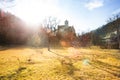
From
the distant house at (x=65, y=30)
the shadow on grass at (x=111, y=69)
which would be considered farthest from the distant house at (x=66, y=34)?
the shadow on grass at (x=111, y=69)

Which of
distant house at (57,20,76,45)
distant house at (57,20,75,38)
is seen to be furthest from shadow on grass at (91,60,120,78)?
distant house at (57,20,75,38)

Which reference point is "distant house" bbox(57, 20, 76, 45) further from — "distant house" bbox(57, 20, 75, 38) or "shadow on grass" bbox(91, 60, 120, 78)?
"shadow on grass" bbox(91, 60, 120, 78)

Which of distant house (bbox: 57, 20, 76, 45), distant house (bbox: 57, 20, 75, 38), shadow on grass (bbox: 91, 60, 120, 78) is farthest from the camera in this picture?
distant house (bbox: 57, 20, 75, 38)

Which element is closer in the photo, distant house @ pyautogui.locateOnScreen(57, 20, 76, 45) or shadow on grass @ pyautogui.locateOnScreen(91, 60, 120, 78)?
shadow on grass @ pyautogui.locateOnScreen(91, 60, 120, 78)

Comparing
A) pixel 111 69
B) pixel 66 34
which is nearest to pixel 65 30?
pixel 66 34

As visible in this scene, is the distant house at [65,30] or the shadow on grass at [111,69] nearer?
the shadow on grass at [111,69]

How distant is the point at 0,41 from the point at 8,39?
2.73 meters

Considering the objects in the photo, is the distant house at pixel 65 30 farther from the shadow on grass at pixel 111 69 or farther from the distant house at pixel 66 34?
the shadow on grass at pixel 111 69

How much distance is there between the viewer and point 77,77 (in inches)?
473

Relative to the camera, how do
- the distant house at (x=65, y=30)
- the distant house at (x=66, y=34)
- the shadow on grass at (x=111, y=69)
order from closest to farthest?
the shadow on grass at (x=111, y=69) < the distant house at (x=66, y=34) < the distant house at (x=65, y=30)

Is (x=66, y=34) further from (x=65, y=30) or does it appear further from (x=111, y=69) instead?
(x=111, y=69)

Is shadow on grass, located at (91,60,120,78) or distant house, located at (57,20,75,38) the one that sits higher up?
distant house, located at (57,20,75,38)

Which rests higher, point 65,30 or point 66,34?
point 65,30

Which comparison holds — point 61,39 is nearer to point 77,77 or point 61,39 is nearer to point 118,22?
point 118,22
